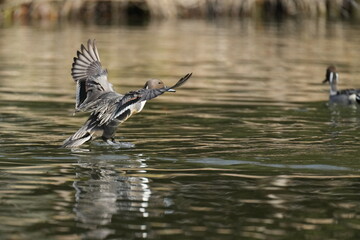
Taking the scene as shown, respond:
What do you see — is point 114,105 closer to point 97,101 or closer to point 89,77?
point 97,101

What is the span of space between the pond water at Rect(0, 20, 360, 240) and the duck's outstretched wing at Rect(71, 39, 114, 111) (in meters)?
0.59

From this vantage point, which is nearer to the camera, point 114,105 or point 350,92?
point 114,105

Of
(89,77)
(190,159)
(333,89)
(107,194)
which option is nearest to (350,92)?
(333,89)

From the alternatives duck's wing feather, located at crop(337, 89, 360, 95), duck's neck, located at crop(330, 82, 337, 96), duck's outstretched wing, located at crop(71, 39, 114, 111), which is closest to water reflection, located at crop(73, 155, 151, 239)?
duck's outstretched wing, located at crop(71, 39, 114, 111)

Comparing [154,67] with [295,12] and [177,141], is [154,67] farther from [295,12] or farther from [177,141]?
[295,12]

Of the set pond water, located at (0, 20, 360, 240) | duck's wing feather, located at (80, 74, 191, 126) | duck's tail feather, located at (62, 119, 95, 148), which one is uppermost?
duck's wing feather, located at (80, 74, 191, 126)

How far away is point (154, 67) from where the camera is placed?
21.1m

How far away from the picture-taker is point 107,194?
8.06 meters

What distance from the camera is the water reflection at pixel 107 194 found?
22.9 ft

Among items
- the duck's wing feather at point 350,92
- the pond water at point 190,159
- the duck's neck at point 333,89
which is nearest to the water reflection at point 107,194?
the pond water at point 190,159

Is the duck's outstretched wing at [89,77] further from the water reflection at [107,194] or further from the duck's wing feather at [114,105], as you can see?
the water reflection at [107,194]

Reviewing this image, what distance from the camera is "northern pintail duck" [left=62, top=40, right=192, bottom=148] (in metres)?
10.1

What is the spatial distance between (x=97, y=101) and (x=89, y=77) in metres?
0.63

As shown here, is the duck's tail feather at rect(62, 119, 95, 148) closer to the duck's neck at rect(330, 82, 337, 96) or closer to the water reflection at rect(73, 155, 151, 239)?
the water reflection at rect(73, 155, 151, 239)
